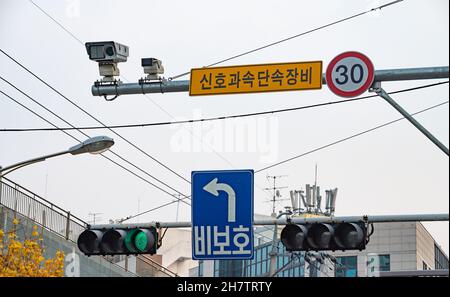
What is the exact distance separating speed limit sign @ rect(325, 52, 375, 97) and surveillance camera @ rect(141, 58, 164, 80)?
10.4 ft

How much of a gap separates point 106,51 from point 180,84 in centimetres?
157

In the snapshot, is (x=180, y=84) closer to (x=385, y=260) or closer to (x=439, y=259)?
(x=385, y=260)

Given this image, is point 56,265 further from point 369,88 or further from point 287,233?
point 369,88

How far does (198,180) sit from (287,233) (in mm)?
4194

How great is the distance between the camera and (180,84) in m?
16.0

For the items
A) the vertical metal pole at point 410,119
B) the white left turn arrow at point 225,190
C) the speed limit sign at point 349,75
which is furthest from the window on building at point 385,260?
the speed limit sign at point 349,75

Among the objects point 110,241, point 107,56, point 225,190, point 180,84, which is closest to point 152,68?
point 180,84

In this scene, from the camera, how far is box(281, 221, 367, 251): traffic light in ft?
63.5

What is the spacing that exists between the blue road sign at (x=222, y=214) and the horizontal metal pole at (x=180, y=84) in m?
1.53

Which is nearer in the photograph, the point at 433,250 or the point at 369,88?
the point at 369,88

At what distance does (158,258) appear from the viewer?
78.9 metres

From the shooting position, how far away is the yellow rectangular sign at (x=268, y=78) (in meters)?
14.8
